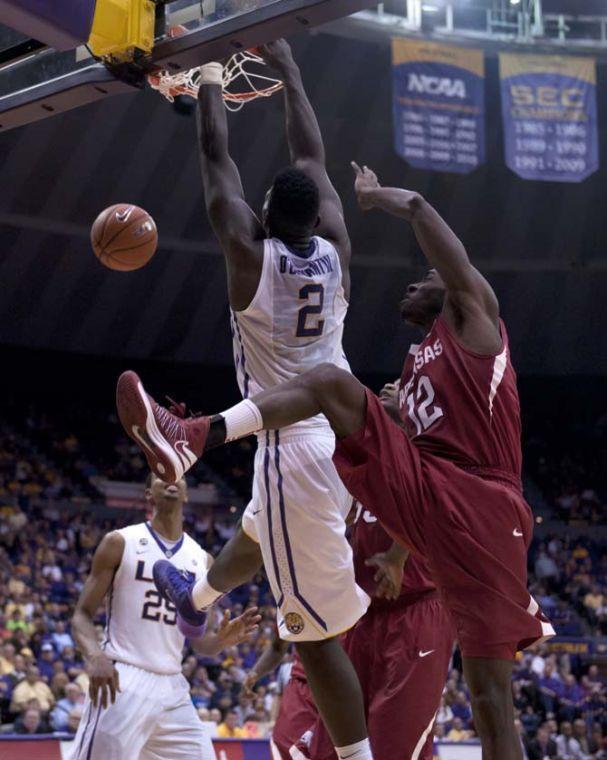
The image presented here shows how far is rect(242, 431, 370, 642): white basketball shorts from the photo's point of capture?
4762mm

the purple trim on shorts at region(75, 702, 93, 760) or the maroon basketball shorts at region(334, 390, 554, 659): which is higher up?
the maroon basketball shorts at region(334, 390, 554, 659)

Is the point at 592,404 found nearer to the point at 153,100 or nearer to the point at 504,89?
the point at 504,89

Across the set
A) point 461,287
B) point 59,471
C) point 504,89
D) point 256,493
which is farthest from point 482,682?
point 59,471

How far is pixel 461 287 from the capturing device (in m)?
4.66

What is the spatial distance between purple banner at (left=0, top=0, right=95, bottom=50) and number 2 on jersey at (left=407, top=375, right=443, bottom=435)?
198 cm

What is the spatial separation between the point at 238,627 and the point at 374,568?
1.01m

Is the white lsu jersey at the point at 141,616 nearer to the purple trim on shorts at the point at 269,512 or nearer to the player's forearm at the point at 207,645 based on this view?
the player's forearm at the point at 207,645

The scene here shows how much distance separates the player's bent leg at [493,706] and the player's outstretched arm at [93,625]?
7.91ft

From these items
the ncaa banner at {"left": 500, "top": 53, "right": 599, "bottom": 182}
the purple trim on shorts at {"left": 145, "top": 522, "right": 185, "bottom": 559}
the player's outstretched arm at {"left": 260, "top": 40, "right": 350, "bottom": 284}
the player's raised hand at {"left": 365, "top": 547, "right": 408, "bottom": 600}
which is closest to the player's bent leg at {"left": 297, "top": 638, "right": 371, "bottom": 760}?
the player's raised hand at {"left": 365, "top": 547, "right": 408, "bottom": 600}

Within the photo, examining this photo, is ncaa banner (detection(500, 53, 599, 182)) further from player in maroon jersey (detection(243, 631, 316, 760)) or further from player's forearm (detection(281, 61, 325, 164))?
player in maroon jersey (detection(243, 631, 316, 760))

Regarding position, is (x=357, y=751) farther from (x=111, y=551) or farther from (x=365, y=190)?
(x=111, y=551)

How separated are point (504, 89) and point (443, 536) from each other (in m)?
15.2

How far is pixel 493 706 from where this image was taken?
422 centimetres

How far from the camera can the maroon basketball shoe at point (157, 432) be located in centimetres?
406
